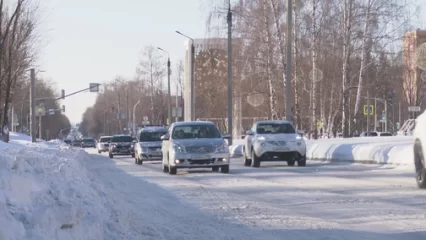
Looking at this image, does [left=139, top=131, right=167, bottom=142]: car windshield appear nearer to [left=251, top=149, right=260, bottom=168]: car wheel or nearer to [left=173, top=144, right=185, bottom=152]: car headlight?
[left=251, top=149, right=260, bottom=168]: car wheel

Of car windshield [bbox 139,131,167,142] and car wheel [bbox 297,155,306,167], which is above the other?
car windshield [bbox 139,131,167,142]

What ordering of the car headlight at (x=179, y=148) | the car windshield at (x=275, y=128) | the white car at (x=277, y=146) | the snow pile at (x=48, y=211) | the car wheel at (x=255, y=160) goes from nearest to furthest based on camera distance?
the snow pile at (x=48, y=211) → the car headlight at (x=179, y=148) → the white car at (x=277, y=146) → the car wheel at (x=255, y=160) → the car windshield at (x=275, y=128)

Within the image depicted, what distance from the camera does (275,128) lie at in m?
28.7

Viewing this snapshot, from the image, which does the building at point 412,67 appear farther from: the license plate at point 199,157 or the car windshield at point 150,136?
the license plate at point 199,157

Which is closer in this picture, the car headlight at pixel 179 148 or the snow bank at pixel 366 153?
the car headlight at pixel 179 148

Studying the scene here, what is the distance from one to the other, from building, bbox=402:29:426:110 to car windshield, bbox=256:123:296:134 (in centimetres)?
2268

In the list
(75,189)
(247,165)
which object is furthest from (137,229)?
A: (247,165)

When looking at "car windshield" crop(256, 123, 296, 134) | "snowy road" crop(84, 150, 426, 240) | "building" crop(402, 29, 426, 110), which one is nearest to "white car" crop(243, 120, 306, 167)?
"car windshield" crop(256, 123, 296, 134)

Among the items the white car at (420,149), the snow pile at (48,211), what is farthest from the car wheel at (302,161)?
the snow pile at (48,211)

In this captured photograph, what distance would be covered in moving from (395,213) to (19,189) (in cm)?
599

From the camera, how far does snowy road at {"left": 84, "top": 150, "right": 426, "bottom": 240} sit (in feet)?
33.9

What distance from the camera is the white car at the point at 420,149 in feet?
55.5

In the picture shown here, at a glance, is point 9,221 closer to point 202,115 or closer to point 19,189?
point 19,189

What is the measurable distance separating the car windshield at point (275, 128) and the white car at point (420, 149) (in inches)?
430
